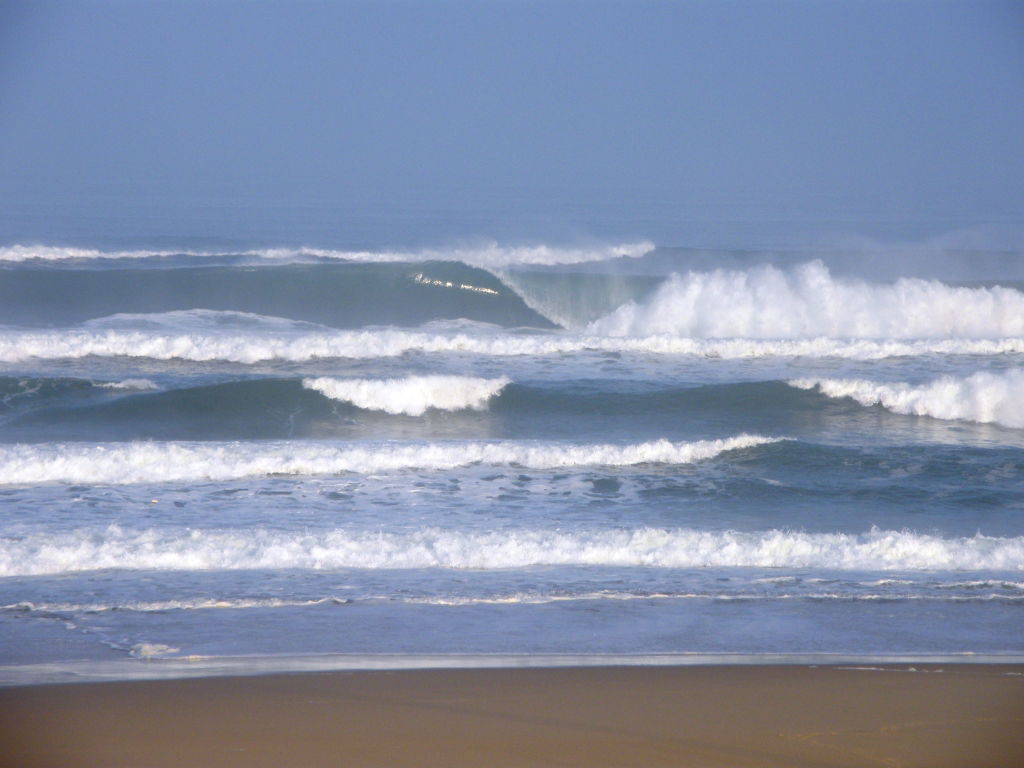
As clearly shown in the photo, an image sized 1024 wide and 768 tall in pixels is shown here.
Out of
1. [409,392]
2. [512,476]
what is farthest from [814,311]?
[512,476]

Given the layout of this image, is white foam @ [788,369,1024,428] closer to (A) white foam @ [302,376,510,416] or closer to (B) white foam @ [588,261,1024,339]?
(A) white foam @ [302,376,510,416]

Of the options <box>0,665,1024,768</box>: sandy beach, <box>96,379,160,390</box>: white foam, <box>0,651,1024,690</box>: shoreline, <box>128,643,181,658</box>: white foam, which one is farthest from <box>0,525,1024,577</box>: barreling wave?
<box>96,379,160,390</box>: white foam

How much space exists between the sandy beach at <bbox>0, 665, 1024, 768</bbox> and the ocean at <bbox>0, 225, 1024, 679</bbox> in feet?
1.21

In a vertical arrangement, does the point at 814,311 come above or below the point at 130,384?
above

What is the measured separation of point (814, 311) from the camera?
54.9ft

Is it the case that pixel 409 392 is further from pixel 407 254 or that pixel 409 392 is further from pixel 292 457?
pixel 407 254

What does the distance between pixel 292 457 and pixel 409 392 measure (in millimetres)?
3020

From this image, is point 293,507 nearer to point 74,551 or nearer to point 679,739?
point 74,551

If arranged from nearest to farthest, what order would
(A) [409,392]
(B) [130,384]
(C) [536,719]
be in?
(C) [536,719] → (A) [409,392] → (B) [130,384]

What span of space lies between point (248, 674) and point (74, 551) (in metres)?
2.27

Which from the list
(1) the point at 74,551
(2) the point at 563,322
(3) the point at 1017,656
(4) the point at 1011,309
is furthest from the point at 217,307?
(3) the point at 1017,656

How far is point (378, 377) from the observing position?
11961 mm

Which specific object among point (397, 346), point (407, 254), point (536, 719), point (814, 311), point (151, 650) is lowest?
point (536, 719)

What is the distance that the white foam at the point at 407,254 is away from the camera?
68.7ft
